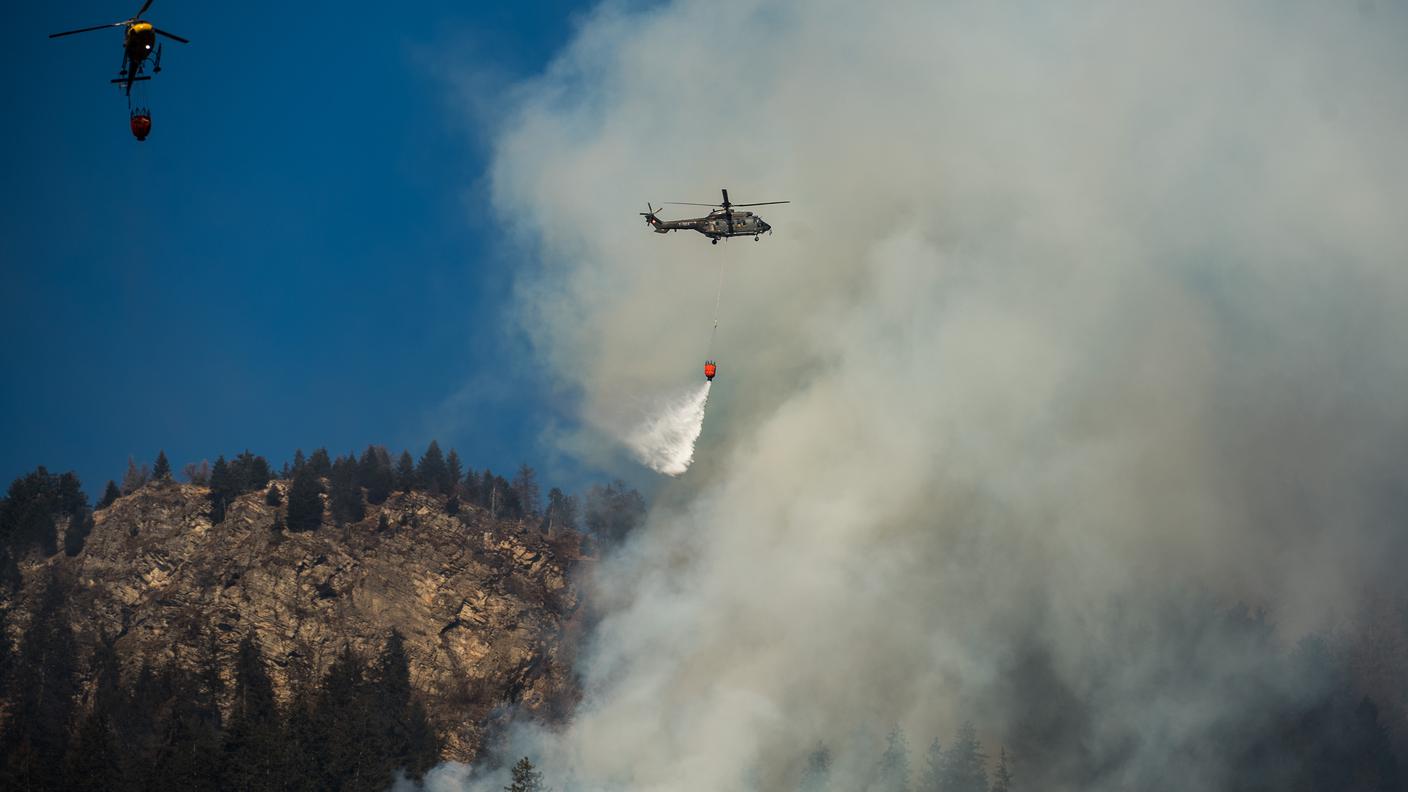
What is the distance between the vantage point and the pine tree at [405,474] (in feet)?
573

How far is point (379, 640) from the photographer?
15775 cm

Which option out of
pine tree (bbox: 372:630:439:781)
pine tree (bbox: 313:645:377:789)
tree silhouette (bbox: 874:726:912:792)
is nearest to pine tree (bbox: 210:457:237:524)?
pine tree (bbox: 372:630:439:781)

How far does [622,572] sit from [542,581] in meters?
9.50

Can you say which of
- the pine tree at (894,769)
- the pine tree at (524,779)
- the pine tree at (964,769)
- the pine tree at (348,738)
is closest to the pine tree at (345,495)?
the pine tree at (348,738)

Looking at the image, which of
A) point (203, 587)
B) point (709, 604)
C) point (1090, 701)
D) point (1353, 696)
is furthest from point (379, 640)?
point (1353, 696)

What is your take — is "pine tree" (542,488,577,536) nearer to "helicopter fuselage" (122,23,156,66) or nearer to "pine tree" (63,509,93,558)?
"pine tree" (63,509,93,558)

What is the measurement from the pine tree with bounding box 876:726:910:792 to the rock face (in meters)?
26.7

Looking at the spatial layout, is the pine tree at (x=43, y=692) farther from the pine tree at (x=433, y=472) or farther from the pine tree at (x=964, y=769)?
the pine tree at (x=964, y=769)

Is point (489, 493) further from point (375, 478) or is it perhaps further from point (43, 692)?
point (43, 692)

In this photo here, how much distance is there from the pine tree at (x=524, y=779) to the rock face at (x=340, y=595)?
55.3ft

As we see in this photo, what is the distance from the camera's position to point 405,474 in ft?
577

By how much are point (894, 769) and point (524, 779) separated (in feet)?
102

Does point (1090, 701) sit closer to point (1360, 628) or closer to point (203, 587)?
point (1360, 628)

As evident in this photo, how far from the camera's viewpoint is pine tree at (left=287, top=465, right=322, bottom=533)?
16475cm
